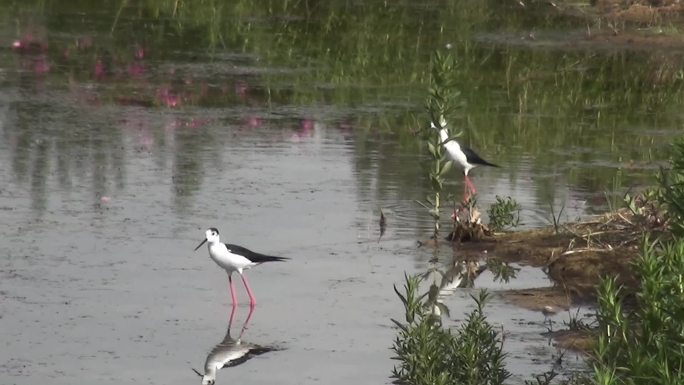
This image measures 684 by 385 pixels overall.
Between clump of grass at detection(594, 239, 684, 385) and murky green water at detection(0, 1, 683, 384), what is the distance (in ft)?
5.87

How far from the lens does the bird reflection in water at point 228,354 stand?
349 inches

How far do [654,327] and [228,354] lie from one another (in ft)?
9.83

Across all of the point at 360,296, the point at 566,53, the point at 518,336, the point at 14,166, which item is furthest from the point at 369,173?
the point at 566,53

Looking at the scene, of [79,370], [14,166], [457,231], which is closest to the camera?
[79,370]

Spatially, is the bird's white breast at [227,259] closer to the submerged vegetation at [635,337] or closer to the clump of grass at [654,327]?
the submerged vegetation at [635,337]

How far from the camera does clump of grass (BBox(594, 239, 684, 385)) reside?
6660 mm

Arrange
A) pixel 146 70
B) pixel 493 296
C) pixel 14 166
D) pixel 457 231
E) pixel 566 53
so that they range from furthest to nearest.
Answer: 1. pixel 566 53
2. pixel 146 70
3. pixel 14 166
4. pixel 457 231
5. pixel 493 296

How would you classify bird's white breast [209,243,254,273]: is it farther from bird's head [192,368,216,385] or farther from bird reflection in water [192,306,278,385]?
bird's head [192,368,216,385]

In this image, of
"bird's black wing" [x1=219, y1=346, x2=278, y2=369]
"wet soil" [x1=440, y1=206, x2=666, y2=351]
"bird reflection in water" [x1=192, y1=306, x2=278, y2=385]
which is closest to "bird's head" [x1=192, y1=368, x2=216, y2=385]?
"bird reflection in water" [x1=192, y1=306, x2=278, y2=385]

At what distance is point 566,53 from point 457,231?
10382 millimetres

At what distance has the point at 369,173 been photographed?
47.5ft

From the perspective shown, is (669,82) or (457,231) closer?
(457,231)

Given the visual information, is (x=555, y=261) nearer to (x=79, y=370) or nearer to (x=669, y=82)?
(x=79, y=370)

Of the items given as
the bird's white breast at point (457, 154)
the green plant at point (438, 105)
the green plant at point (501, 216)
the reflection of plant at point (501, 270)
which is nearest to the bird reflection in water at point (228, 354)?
the reflection of plant at point (501, 270)
